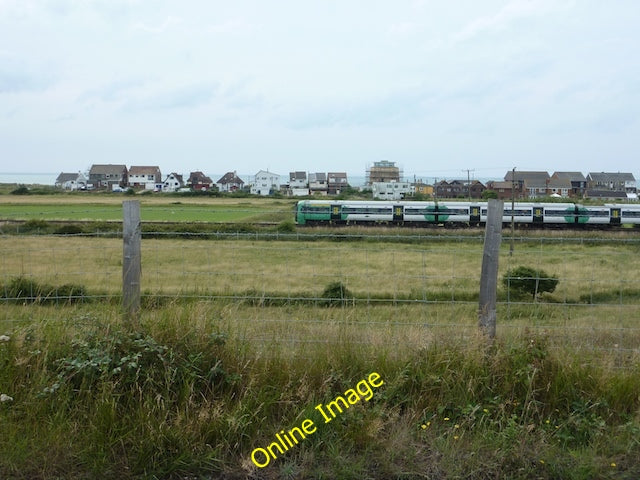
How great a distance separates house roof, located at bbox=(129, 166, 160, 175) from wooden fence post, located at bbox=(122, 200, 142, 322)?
123m

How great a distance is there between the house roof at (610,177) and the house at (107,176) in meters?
96.9

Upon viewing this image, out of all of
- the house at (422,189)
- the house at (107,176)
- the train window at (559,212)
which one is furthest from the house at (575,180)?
the house at (107,176)

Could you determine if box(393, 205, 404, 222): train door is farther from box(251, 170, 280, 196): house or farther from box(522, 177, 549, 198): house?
box(251, 170, 280, 196): house

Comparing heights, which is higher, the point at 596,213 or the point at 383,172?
the point at 383,172

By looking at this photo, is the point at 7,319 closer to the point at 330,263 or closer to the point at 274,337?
the point at 274,337

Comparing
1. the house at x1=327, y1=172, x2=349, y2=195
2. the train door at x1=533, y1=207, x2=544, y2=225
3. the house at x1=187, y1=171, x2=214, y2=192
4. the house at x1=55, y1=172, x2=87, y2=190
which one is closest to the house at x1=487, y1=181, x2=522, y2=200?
the house at x1=327, y1=172, x2=349, y2=195

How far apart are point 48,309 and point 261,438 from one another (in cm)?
296

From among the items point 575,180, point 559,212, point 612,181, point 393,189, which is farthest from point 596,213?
point 612,181

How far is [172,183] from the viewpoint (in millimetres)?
124000

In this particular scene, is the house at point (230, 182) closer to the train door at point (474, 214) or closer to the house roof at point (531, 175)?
the house roof at point (531, 175)

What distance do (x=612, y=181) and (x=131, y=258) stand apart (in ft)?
388

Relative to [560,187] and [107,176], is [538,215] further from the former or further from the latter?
[107,176]

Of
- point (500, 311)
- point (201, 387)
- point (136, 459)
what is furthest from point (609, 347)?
point (136, 459)

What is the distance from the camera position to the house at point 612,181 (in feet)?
346
